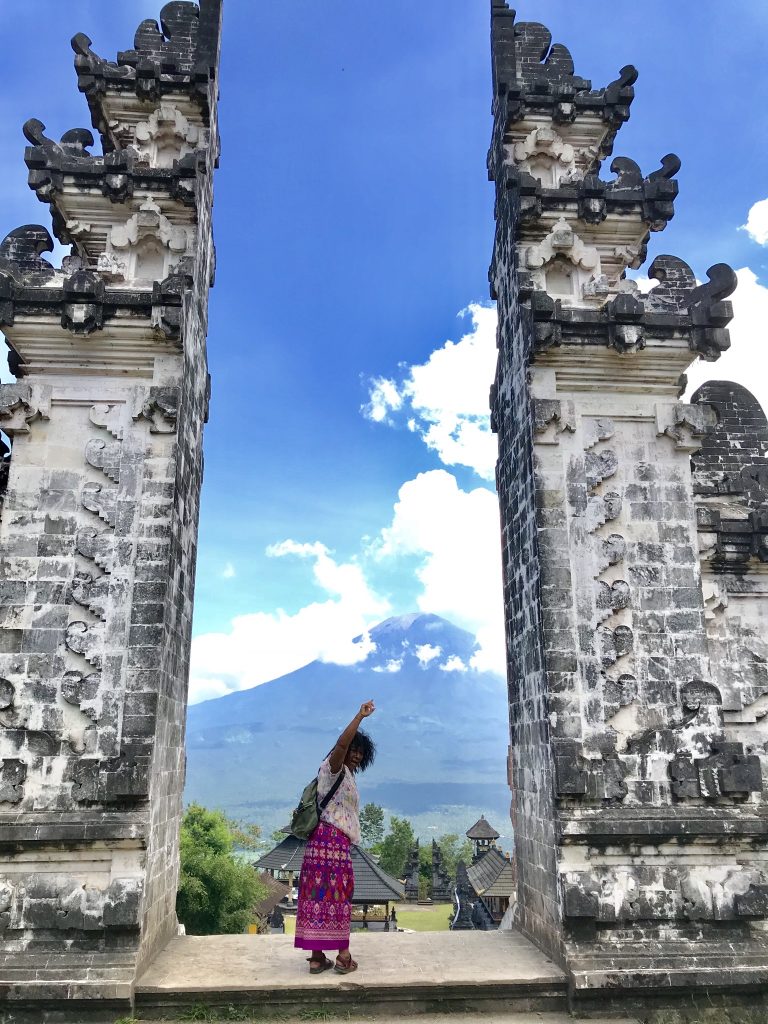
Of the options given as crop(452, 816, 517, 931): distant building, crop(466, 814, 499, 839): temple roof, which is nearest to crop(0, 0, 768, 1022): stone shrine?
crop(452, 816, 517, 931): distant building

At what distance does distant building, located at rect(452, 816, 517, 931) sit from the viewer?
20.9 meters

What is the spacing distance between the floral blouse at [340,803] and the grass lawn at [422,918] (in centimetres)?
2414

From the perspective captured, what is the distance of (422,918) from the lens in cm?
3056

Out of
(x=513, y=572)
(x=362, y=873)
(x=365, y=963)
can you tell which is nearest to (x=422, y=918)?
(x=362, y=873)

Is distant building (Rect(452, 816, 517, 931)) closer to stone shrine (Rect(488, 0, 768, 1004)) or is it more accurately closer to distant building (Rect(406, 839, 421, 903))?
distant building (Rect(406, 839, 421, 903))

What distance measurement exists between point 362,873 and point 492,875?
4051 millimetres

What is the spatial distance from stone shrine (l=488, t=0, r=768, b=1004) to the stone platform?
16.0 inches

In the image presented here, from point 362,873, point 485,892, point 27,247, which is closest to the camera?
point 27,247

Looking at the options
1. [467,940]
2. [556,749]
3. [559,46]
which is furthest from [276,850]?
[559,46]

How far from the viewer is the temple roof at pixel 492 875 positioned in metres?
20.9

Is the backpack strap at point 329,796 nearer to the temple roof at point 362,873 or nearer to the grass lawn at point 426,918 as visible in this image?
the temple roof at point 362,873

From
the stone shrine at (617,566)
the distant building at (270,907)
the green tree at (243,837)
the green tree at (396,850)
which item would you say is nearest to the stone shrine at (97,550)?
the stone shrine at (617,566)

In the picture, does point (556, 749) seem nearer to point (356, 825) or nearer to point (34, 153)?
point (356, 825)

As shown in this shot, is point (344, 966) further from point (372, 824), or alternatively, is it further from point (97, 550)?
point (372, 824)
